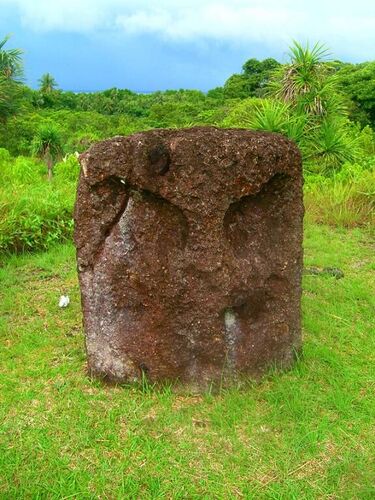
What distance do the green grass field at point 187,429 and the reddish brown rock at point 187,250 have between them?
0.24 m

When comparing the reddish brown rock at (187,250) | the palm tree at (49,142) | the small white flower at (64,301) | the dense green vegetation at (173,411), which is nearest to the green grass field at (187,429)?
the dense green vegetation at (173,411)

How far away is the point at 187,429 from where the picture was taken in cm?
329

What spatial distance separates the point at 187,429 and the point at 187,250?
3.24 ft

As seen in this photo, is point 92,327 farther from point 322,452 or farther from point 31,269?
point 31,269

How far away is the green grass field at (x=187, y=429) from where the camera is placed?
288 cm

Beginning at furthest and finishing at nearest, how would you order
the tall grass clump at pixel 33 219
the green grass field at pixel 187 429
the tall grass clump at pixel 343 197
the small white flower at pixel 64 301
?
1. the tall grass clump at pixel 343 197
2. the tall grass clump at pixel 33 219
3. the small white flower at pixel 64 301
4. the green grass field at pixel 187 429

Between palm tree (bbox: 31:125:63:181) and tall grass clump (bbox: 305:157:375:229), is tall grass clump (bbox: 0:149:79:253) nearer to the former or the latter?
tall grass clump (bbox: 305:157:375:229)

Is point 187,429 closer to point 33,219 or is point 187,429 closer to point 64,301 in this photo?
point 64,301

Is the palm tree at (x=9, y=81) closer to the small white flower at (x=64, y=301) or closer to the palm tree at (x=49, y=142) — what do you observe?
the palm tree at (x=49, y=142)

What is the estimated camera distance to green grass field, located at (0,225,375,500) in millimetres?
2875

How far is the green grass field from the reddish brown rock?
0.80 ft

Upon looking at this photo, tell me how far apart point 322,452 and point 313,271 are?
313 centimetres

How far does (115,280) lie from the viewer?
142 inches

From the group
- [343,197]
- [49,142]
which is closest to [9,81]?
[49,142]
